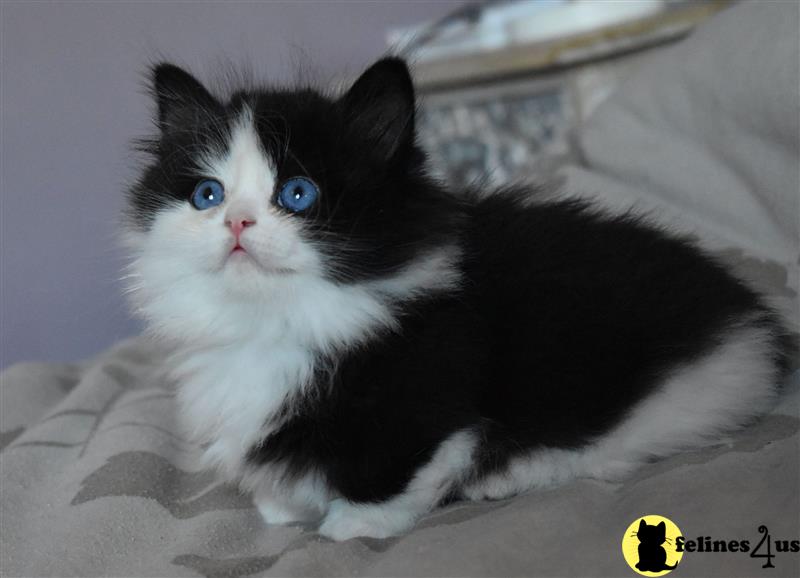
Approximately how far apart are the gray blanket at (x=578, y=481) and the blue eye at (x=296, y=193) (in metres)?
0.46

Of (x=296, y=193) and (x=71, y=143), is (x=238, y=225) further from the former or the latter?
(x=71, y=143)

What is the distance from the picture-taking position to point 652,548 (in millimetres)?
946

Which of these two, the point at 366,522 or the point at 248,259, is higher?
the point at 248,259

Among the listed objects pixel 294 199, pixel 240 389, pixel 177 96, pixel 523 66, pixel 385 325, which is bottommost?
pixel 240 389

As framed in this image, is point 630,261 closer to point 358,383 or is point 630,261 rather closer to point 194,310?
point 358,383

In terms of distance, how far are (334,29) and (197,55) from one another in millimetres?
527

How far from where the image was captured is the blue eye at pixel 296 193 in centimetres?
111

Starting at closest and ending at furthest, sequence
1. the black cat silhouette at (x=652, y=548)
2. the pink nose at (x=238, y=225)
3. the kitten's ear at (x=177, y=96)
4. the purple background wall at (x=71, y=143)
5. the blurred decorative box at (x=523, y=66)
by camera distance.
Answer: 1. the black cat silhouette at (x=652, y=548)
2. the pink nose at (x=238, y=225)
3. the kitten's ear at (x=177, y=96)
4. the purple background wall at (x=71, y=143)
5. the blurred decorative box at (x=523, y=66)

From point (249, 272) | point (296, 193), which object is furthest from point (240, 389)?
point (296, 193)

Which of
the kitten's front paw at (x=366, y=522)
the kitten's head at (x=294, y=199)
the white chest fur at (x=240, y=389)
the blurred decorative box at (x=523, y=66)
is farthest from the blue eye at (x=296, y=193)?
the blurred decorative box at (x=523, y=66)

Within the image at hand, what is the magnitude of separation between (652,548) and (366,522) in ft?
1.28

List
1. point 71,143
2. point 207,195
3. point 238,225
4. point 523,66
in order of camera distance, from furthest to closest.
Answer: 1. point 523,66
2. point 71,143
3. point 207,195
4. point 238,225

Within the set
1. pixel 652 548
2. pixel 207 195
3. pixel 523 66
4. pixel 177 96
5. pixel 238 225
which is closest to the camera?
pixel 652 548

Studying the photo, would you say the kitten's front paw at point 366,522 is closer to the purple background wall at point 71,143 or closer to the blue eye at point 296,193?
the blue eye at point 296,193
